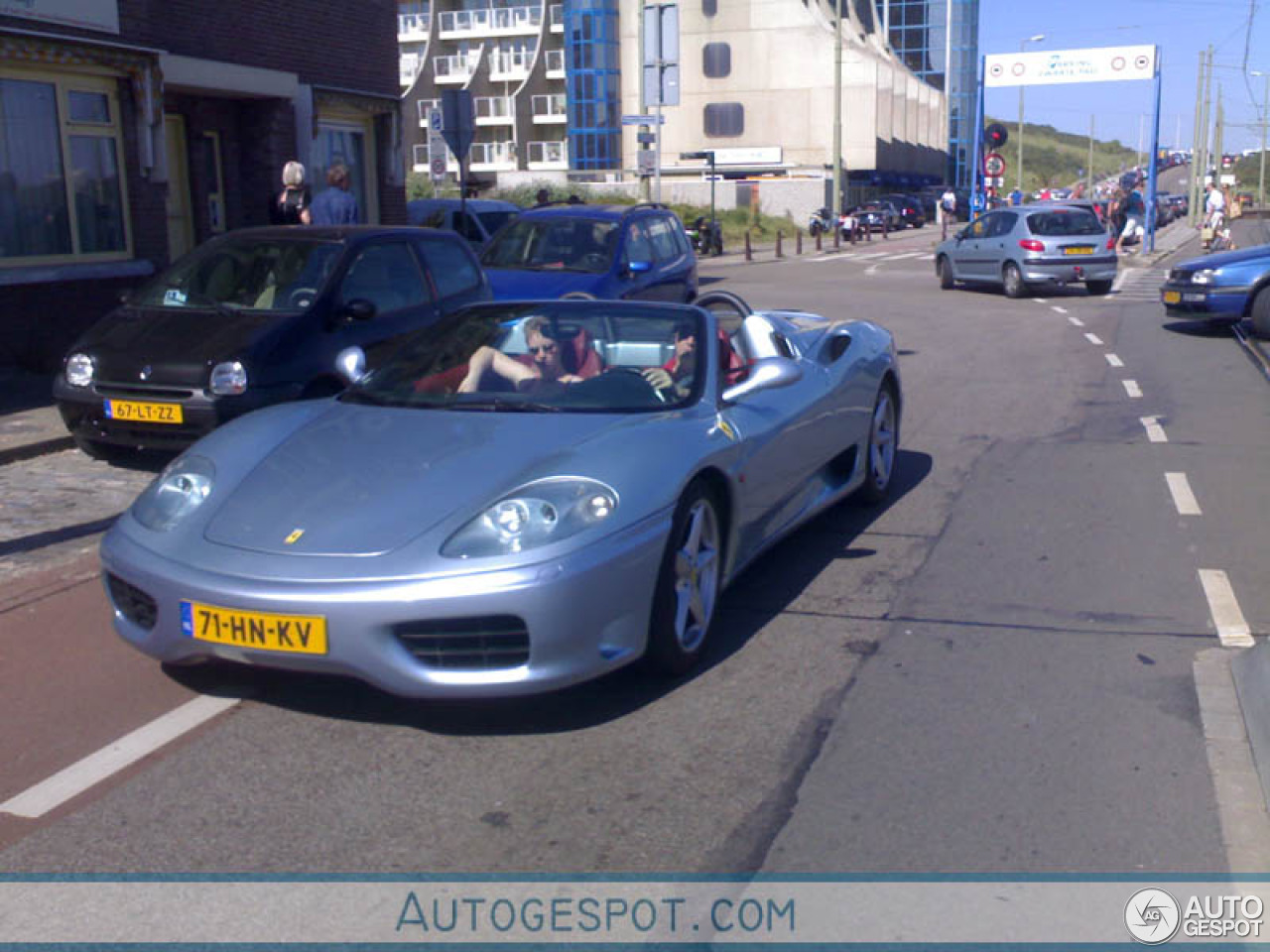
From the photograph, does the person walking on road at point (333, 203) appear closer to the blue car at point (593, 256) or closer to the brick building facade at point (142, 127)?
the blue car at point (593, 256)

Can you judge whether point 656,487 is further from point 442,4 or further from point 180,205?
point 442,4

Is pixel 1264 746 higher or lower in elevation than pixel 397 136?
lower

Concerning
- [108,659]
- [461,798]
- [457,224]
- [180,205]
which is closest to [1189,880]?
[461,798]

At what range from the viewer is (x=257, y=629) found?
406 centimetres

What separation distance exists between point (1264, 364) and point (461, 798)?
11.8m

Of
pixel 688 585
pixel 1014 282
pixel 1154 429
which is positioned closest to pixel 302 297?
pixel 688 585

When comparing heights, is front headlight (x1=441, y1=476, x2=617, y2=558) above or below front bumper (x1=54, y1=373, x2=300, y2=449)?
above

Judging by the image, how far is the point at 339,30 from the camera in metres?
17.0

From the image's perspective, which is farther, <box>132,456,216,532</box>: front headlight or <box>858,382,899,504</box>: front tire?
<box>858,382,899,504</box>: front tire

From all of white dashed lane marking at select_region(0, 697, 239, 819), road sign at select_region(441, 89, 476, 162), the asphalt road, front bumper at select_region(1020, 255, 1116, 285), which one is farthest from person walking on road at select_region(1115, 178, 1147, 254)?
white dashed lane marking at select_region(0, 697, 239, 819)

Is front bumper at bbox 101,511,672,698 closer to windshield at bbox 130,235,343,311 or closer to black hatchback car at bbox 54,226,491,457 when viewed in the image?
black hatchback car at bbox 54,226,491,457

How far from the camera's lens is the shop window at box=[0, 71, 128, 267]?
40.3 ft

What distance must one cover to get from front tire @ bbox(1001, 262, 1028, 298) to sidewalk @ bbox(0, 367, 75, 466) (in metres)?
15.1

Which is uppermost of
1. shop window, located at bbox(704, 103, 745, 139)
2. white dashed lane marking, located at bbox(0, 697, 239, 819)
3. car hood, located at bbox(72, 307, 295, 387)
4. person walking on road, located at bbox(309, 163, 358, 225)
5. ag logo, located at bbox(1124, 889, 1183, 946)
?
shop window, located at bbox(704, 103, 745, 139)
